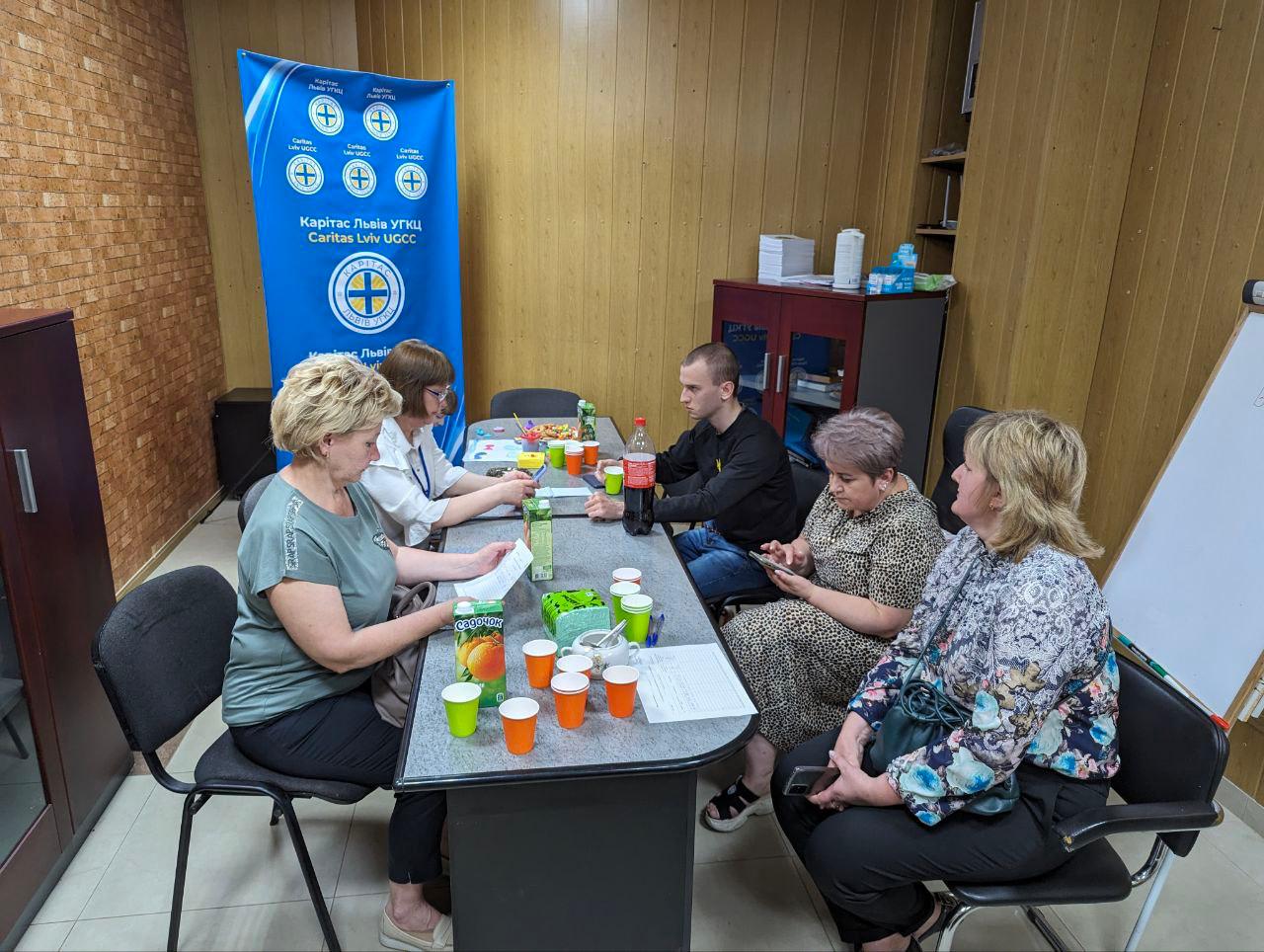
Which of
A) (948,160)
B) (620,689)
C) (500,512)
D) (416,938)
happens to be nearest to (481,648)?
(620,689)

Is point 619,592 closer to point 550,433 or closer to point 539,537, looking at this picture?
point 539,537

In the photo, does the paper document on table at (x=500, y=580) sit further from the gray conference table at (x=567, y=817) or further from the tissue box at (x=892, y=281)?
the tissue box at (x=892, y=281)

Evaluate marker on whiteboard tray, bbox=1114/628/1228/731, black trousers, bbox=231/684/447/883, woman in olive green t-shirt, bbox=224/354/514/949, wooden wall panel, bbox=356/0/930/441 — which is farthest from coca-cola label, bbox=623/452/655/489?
wooden wall panel, bbox=356/0/930/441

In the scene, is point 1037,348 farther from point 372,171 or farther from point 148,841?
point 148,841

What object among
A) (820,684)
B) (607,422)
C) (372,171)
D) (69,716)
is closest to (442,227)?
(372,171)

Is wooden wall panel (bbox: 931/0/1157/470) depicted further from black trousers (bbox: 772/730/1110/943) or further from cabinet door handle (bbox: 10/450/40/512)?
cabinet door handle (bbox: 10/450/40/512)

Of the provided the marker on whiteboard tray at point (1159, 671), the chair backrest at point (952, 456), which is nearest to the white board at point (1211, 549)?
the marker on whiteboard tray at point (1159, 671)

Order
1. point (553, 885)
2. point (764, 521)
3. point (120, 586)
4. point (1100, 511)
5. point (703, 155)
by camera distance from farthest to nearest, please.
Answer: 1. point (703, 155)
2. point (120, 586)
3. point (1100, 511)
4. point (764, 521)
5. point (553, 885)

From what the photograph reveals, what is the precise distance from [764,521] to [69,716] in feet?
6.99

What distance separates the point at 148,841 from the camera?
92.1 inches

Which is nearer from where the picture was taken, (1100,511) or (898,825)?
(898,825)

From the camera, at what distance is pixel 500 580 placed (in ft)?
6.51

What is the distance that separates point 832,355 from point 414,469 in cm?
198

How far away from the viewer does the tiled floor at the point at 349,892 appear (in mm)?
2053
